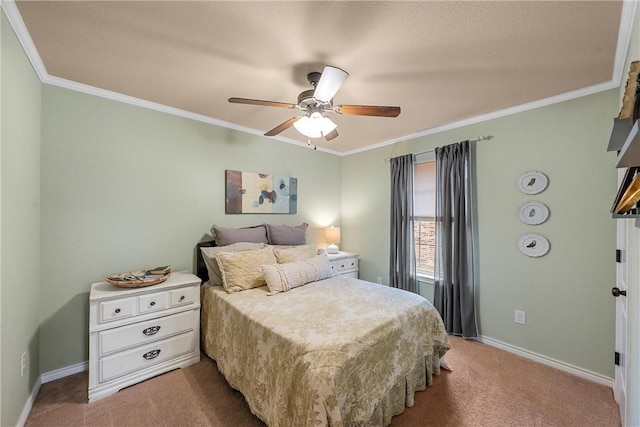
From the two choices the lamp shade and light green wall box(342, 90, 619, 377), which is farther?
the lamp shade

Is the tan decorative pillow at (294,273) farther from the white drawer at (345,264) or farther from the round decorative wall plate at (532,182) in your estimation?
the round decorative wall plate at (532,182)

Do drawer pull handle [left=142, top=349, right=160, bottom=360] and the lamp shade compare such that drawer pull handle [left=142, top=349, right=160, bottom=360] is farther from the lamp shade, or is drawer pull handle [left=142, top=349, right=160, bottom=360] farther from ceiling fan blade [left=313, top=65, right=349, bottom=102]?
ceiling fan blade [left=313, top=65, right=349, bottom=102]

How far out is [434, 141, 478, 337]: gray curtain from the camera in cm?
279

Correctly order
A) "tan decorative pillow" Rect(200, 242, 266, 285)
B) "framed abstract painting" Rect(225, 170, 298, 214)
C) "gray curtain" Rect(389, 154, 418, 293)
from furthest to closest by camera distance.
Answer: "gray curtain" Rect(389, 154, 418, 293) < "framed abstract painting" Rect(225, 170, 298, 214) < "tan decorative pillow" Rect(200, 242, 266, 285)

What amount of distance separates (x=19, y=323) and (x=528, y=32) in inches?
141

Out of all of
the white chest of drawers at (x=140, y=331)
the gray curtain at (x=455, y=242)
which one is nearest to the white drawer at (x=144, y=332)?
the white chest of drawers at (x=140, y=331)

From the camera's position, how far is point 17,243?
1575mm

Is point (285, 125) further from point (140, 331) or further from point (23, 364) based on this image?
point (23, 364)

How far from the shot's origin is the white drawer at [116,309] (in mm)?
1914

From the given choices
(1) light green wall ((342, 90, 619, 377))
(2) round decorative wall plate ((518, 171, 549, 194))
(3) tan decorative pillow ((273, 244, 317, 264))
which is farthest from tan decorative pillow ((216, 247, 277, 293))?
(2) round decorative wall plate ((518, 171, 549, 194))

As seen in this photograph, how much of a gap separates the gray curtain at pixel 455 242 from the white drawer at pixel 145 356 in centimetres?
268

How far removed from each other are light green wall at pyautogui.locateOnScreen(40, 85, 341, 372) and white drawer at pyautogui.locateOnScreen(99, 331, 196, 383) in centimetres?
57

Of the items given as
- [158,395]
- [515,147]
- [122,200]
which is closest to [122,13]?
[122,200]

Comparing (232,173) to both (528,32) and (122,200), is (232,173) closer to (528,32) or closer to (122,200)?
(122,200)
